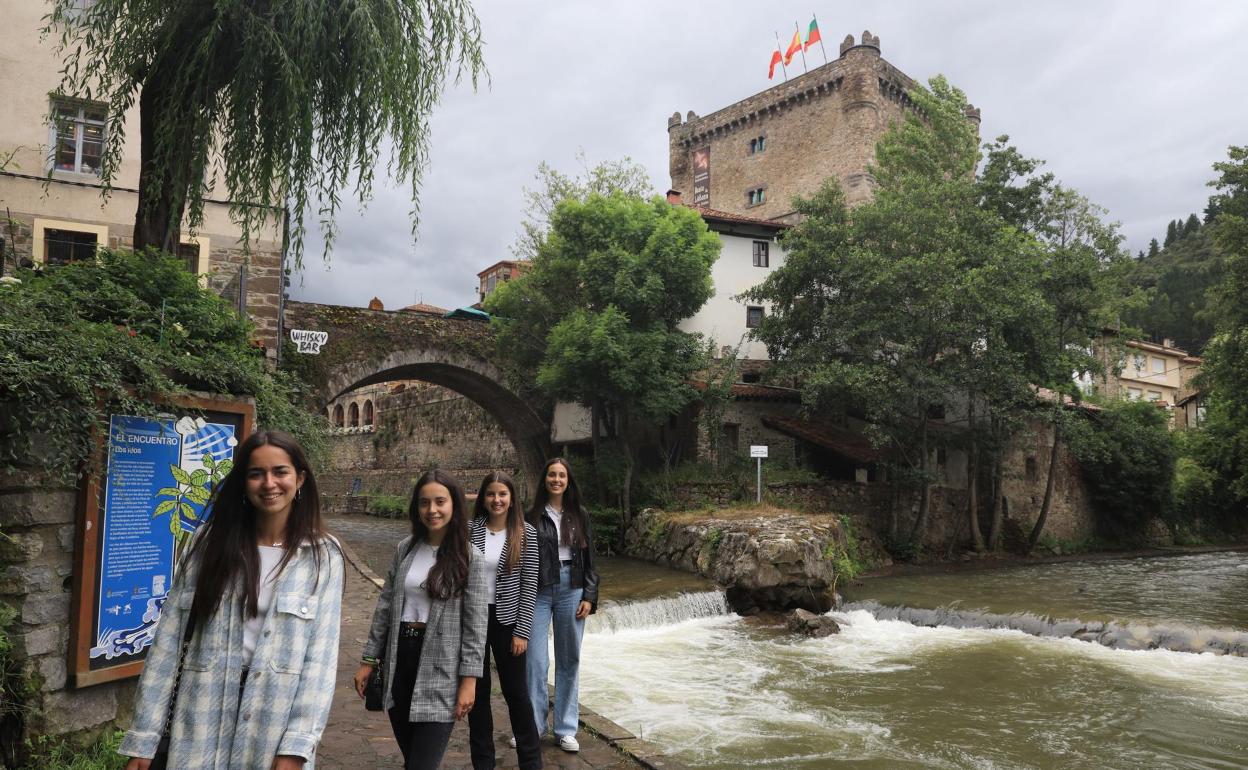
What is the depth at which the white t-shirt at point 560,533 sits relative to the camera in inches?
207

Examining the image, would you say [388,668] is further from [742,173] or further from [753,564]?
[742,173]

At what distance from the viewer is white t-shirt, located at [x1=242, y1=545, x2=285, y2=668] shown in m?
2.47

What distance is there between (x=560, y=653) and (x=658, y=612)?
8831 millimetres

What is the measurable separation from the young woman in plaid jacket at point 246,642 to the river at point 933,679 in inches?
194

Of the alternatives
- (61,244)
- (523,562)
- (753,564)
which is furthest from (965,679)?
(61,244)

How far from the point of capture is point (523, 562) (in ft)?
15.2

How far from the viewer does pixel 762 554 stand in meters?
15.2

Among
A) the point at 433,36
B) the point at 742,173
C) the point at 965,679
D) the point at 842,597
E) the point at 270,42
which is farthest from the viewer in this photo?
the point at 742,173

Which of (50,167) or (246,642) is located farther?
(50,167)

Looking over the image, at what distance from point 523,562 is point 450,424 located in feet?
99.9

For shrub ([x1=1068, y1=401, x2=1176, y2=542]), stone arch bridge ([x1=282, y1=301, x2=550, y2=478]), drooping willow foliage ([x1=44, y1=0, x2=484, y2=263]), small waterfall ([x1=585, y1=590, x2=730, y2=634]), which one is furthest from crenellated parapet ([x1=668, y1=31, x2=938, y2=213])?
drooping willow foliage ([x1=44, y1=0, x2=484, y2=263])

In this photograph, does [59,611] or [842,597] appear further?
[842,597]

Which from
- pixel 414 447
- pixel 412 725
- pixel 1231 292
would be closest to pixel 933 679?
pixel 412 725

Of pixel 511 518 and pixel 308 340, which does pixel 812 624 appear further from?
pixel 308 340
